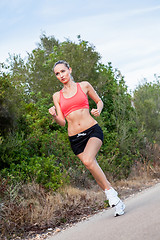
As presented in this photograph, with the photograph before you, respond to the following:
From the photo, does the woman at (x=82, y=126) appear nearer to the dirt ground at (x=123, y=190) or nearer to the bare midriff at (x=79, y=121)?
the bare midriff at (x=79, y=121)

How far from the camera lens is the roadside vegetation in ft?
20.9

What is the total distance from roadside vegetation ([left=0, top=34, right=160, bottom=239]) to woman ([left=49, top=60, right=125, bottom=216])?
4.74 feet

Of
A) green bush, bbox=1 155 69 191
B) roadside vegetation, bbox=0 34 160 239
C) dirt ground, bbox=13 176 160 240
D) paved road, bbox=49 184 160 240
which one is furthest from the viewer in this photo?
green bush, bbox=1 155 69 191

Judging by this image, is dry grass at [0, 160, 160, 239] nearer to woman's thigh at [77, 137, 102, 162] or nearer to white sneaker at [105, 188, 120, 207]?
white sneaker at [105, 188, 120, 207]

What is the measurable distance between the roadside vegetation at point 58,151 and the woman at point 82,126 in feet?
4.74

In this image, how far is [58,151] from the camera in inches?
474

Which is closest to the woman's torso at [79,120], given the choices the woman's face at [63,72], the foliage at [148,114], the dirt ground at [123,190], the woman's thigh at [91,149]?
the woman's thigh at [91,149]

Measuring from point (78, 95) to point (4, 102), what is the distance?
459 centimetres

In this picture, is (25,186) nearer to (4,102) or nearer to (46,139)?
(4,102)

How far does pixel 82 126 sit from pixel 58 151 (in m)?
6.97

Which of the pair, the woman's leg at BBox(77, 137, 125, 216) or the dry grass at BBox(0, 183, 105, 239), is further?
the dry grass at BBox(0, 183, 105, 239)

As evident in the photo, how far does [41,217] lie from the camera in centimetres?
605

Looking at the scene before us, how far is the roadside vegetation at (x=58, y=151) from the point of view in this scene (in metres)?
6.38

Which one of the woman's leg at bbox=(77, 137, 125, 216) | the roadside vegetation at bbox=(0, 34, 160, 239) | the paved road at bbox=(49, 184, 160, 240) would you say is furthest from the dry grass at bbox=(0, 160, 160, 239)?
the woman's leg at bbox=(77, 137, 125, 216)
